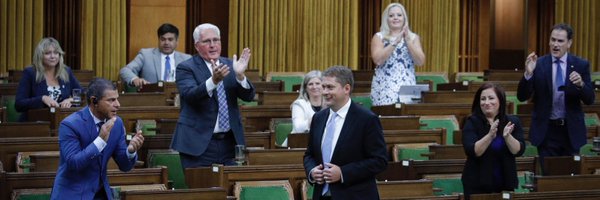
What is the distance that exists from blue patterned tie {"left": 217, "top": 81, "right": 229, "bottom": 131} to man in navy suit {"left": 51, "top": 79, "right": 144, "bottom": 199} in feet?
3.38

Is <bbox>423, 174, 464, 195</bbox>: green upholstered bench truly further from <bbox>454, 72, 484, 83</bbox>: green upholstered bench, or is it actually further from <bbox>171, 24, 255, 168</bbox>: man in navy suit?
<bbox>454, 72, 484, 83</bbox>: green upholstered bench

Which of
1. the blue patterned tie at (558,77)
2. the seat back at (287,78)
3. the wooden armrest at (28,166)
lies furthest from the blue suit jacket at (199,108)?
the seat back at (287,78)

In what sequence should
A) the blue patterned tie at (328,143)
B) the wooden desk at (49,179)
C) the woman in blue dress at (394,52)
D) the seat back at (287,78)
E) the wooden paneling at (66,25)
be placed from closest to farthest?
the blue patterned tie at (328,143) → the wooden desk at (49,179) → the woman in blue dress at (394,52) → the seat back at (287,78) → the wooden paneling at (66,25)

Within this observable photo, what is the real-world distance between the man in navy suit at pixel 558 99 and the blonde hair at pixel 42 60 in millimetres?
3012

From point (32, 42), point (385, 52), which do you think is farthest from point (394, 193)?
point (32, 42)

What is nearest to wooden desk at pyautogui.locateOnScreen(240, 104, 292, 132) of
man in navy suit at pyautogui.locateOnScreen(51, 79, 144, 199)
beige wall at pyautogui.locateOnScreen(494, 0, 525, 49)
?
man in navy suit at pyautogui.locateOnScreen(51, 79, 144, 199)

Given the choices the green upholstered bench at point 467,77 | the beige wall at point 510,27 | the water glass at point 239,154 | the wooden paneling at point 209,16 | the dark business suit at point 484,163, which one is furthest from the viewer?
the beige wall at point 510,27

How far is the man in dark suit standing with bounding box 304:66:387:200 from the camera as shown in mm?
5402

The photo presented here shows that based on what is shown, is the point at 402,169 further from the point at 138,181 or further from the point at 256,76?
the point at 256,76

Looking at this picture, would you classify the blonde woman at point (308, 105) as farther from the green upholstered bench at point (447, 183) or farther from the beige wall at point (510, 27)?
the beige wall at point (510, 27)

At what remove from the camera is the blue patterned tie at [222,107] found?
6.69 m

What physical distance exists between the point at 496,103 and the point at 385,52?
2.42 m

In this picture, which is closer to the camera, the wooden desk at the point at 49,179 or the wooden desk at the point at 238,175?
the wooden desk at the point at 49,179

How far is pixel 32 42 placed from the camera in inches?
455
